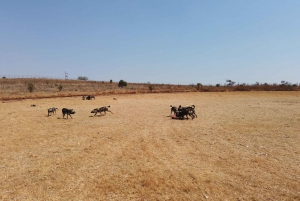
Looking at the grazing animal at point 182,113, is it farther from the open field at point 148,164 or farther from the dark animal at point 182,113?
the open field at point 148,164

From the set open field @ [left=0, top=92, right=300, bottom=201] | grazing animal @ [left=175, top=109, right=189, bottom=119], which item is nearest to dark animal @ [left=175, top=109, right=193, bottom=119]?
grazing animal @ [left=175, top=109, right=189, bottom=119]

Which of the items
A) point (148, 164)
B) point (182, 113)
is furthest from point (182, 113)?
point (148, 164)

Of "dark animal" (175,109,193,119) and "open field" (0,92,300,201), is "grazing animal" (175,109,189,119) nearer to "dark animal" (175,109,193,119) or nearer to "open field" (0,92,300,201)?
"dark animal" (175,109,193,119)

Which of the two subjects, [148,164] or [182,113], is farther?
[182,113]

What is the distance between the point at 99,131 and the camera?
42.5 ft

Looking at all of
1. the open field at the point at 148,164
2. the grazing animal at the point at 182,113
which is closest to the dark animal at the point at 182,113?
A: the grazing animal at the point at 182,113

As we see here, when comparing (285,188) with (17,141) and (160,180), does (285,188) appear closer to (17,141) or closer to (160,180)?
(160,180)

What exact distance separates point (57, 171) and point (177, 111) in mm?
12351

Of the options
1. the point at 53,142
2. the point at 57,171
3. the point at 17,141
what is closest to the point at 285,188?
the point at 57,171

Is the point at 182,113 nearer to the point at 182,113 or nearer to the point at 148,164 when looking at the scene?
the point at 182,113

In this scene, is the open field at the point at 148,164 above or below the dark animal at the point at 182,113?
below

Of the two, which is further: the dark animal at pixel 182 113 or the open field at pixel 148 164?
the dark animal at pixel 182 113

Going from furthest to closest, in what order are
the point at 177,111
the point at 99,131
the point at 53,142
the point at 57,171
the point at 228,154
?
the point at 177,111, the point at 99,131, the point at 53,142, the point at 228,154, the point at 57,171

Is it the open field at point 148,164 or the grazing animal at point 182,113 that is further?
the grazing animal at point 182,113
